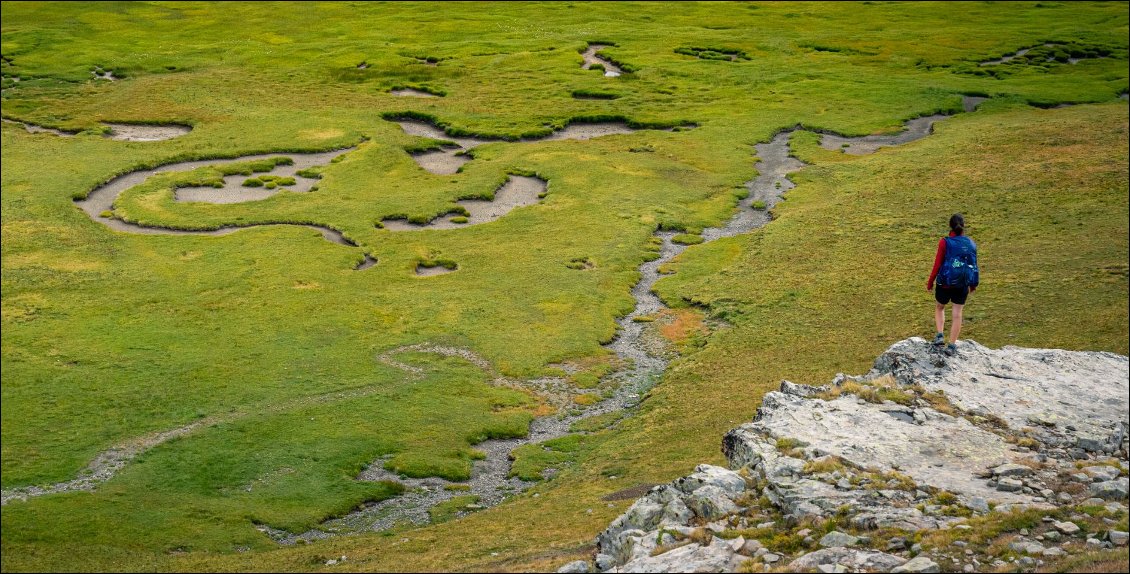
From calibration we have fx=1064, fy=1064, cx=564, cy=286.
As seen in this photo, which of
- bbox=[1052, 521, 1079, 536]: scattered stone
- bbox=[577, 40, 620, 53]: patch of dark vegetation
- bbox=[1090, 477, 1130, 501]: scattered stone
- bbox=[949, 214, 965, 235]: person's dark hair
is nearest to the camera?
bbox=[1052, 521, 1079, 536]: scattered stone

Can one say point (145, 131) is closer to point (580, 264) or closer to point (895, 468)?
point (580, 264)

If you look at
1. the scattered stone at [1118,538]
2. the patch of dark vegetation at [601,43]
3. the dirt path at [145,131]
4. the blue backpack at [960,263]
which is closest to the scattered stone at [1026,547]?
the scattered stone at [1118,538]

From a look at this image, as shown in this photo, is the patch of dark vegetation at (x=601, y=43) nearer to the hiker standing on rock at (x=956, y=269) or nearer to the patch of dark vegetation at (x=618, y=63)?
the patch of dark vegetation at (x=618, y=63)

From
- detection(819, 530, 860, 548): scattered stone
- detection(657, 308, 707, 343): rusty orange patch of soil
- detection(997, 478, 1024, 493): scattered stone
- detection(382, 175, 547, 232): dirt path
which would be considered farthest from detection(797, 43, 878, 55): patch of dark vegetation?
detection(819, 530, 860, 548): scattered stone

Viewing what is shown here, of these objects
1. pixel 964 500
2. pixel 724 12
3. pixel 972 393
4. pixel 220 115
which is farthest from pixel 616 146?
pixel 724 12

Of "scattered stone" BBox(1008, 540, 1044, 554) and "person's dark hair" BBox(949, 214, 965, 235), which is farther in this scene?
"person's dark hair" BBox(949, 214, 965, 235)

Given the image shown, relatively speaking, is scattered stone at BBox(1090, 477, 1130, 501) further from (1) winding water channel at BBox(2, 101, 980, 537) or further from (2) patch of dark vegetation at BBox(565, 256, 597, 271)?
(2) patch of dark vegetation at BBox(565, 256, 597, 271)

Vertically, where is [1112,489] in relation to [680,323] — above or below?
above

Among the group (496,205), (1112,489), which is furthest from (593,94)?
(1112,489)
